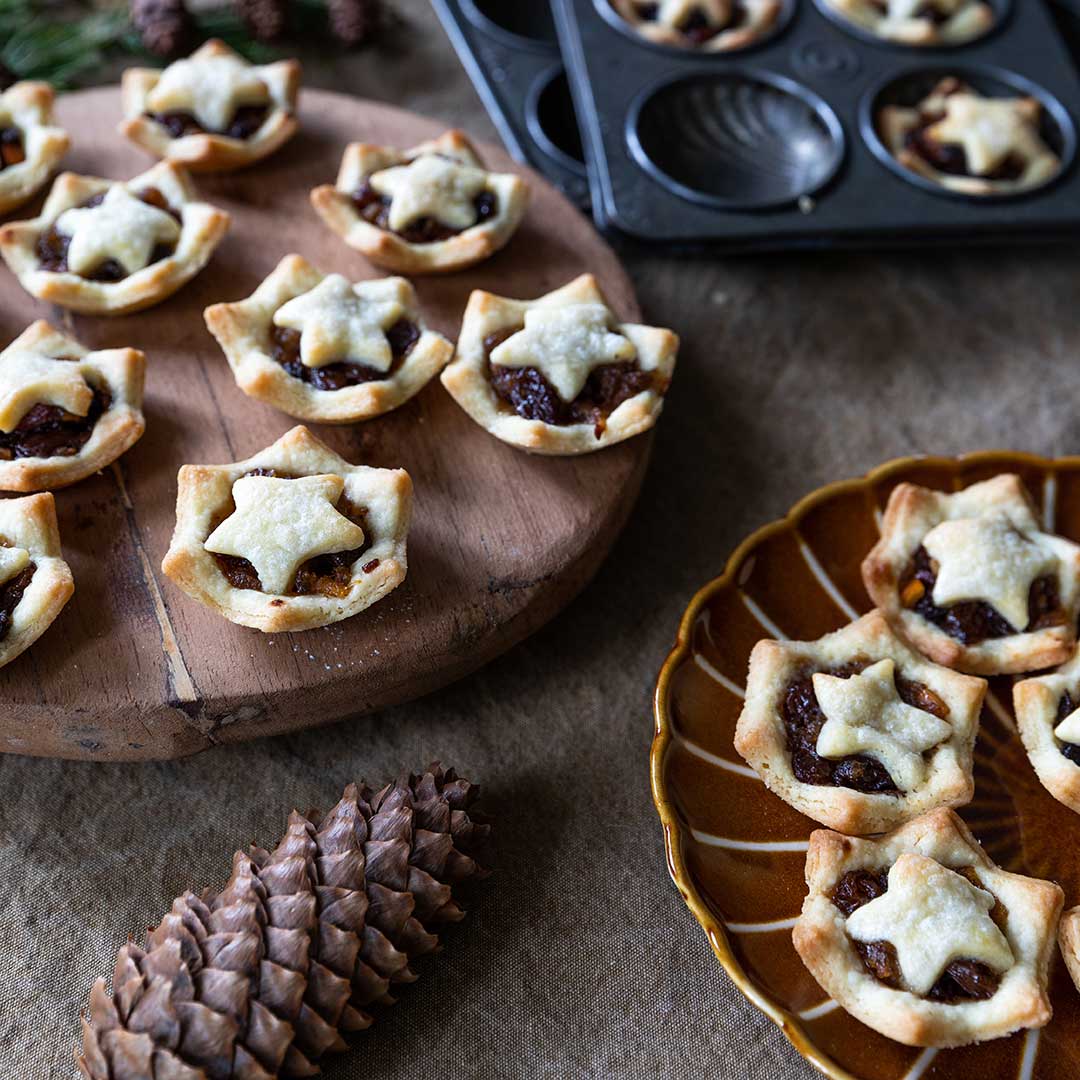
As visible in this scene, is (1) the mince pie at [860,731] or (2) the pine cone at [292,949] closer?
(2) the pine cone at [292,949]

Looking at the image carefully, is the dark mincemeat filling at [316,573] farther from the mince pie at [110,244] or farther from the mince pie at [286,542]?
the mince pie at [110,244]

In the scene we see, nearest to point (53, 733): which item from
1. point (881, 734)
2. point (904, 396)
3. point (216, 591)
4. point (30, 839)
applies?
point (30, 839)

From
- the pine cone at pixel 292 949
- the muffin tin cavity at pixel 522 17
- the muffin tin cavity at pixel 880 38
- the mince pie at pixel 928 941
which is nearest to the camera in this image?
the pine cone at pixel 292 949

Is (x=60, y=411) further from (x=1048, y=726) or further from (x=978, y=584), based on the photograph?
(x=1048, y=726)

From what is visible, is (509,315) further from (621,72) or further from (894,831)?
(894,831)

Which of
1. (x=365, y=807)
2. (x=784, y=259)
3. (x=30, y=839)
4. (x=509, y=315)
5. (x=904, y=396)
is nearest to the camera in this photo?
(x=365, y=807)

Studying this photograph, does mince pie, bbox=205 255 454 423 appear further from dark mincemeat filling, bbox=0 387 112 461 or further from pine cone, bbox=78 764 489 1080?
pine cone, bbox=78 764 489 1080

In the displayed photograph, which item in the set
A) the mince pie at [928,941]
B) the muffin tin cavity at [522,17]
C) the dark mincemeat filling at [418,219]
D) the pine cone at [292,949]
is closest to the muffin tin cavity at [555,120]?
the muffin tin cavity at [522,17]

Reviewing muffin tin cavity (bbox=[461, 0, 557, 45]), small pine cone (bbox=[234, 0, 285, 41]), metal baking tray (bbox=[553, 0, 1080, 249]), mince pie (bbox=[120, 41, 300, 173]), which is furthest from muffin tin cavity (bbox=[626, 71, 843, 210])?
small pine cone (bbox=[234, 0, 285, 41])
